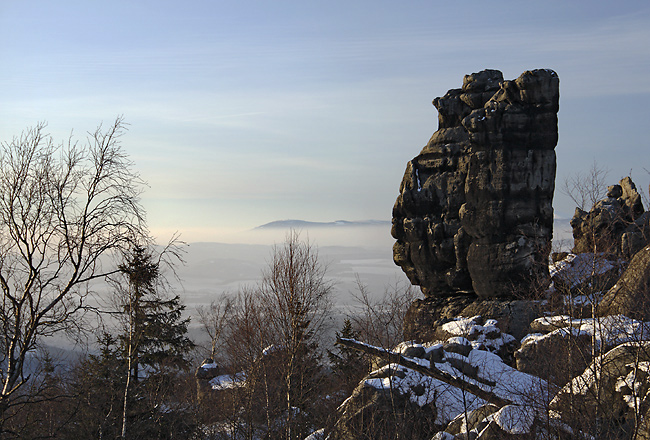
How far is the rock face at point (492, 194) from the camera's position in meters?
33.0

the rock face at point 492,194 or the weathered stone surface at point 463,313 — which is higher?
the rock face at point 492,194

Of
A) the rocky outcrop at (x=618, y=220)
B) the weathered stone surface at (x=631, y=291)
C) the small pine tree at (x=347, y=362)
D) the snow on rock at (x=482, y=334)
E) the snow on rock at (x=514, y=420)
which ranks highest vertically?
the rocky outcrop at (x=618, y=220)

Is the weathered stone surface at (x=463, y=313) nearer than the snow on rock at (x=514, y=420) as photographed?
No

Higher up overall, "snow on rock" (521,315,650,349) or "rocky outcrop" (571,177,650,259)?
"rocky outcrop" (571,177,650,259)

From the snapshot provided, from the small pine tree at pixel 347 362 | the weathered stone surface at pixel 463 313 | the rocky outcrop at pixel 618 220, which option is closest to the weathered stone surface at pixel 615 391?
the weathered stone surface at pixel 463 313

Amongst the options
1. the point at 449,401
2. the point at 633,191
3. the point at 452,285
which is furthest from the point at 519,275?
the point at 449,401

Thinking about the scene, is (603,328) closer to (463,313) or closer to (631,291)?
(631,291)

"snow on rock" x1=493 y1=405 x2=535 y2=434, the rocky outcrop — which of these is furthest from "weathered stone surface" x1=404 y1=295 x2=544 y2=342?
"snow on rock" x1=493 y1=405 x2=535 y2=434

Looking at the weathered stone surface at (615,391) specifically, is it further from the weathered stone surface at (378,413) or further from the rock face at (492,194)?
the rock face at (492,194)

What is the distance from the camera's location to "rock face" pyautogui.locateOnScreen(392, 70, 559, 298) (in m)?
33.0

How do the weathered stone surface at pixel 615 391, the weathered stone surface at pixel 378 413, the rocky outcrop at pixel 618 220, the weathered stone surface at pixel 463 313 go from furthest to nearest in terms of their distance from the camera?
the rocky outcrop at pixel 618 220 < the weathered stone surface at pixel 463 313 < the weathered stone surface at pixel 378 413 < the weathered stone surface at pixel 615 391

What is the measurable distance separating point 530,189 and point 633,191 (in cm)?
1538

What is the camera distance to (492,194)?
111 ft

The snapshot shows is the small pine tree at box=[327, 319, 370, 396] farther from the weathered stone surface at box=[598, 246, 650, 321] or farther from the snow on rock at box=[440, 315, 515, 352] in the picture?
the weathered stone surface at box=[598, 246, 650, 321]
